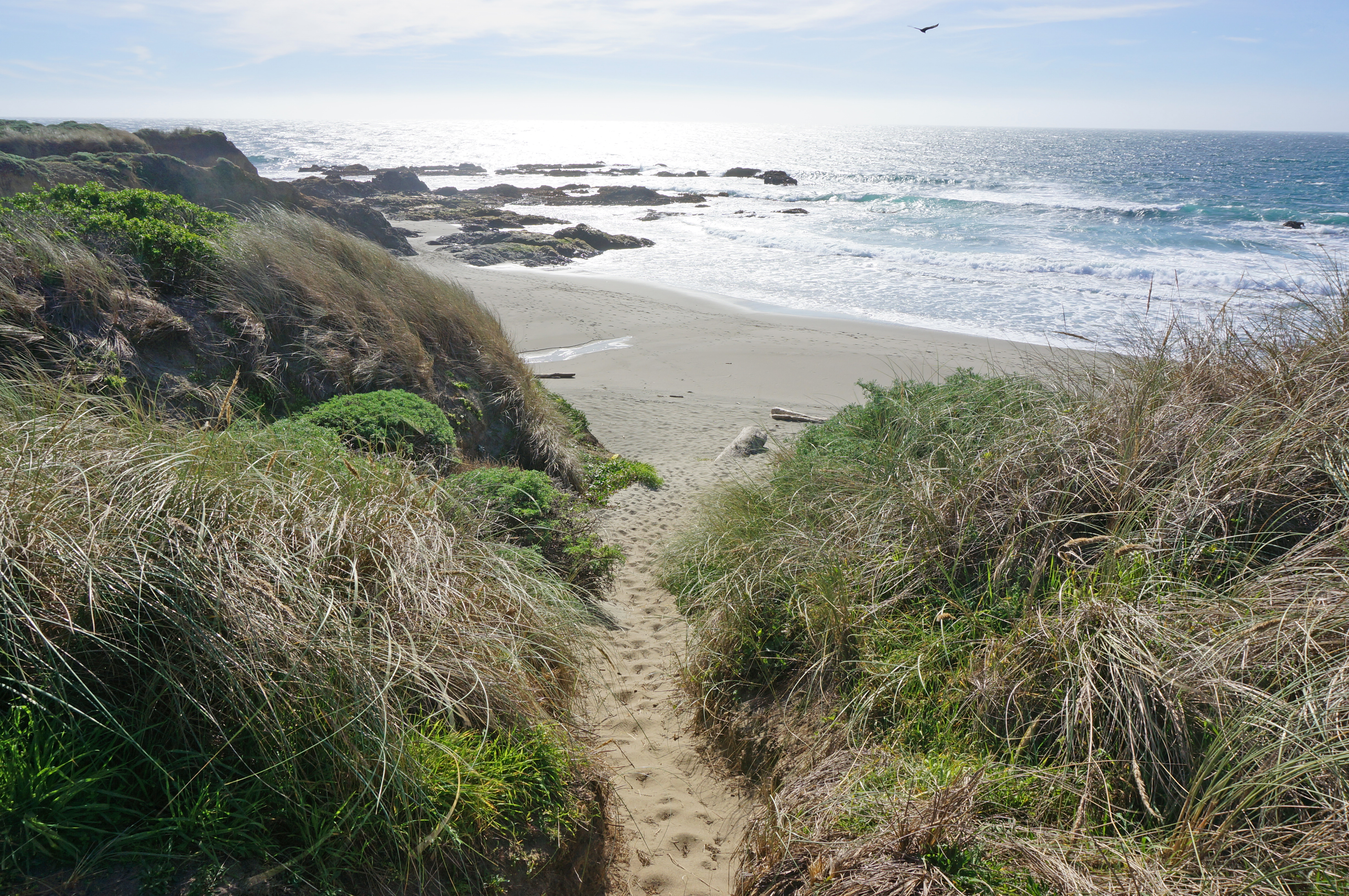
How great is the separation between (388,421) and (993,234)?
114 feet

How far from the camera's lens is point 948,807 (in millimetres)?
2746

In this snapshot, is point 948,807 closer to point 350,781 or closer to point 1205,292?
point 350,781

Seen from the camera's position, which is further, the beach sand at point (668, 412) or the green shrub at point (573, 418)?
the green shrub at point (573, 418)

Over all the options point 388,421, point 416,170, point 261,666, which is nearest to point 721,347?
point 388,421

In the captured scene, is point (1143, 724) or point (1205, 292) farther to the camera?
point (1205, 292)

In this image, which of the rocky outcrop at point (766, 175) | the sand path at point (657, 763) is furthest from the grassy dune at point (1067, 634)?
the rocky outcrop at point (766, 175)

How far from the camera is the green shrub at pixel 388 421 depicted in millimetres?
6082

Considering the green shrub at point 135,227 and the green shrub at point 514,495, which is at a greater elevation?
the green shrub at point 135,227

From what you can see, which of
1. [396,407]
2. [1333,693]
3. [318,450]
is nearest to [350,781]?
[318,450]

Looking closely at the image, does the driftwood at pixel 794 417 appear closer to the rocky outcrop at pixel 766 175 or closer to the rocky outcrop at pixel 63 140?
the rocky outcrop at pixel 63 140

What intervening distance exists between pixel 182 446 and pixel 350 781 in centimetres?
189

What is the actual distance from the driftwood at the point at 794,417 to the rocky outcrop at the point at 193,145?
71.1 ft

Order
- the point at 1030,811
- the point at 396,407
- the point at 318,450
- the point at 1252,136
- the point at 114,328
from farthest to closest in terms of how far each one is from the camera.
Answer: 1. the point at 1252,136
2. the point at 396,407
3. the point at 114,328
4. the point at 318,450
5. the point at 1030,811

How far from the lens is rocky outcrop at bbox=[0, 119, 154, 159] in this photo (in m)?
20.5
